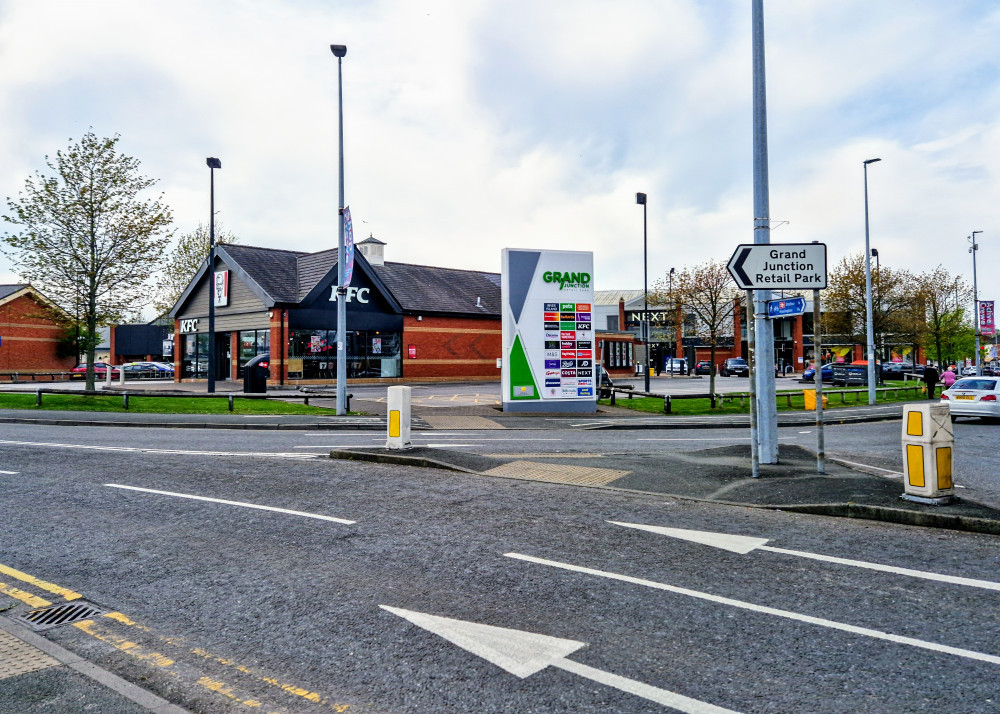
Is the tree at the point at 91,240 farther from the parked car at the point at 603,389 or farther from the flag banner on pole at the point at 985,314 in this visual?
the flag banner on pole at the point at 985,314

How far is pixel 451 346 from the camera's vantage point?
147ft

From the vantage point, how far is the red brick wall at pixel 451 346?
42844 mm

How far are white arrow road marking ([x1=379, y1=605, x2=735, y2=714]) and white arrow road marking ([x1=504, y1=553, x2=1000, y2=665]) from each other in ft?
4.06

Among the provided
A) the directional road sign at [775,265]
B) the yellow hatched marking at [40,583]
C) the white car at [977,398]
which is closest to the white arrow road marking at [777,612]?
the yellow hatched marking at [40,583]

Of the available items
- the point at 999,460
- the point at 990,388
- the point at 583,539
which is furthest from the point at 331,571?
the point at 990,388

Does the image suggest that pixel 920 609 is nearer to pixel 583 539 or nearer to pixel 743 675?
pixel 743 675

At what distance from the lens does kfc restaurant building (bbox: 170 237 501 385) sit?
3738cm

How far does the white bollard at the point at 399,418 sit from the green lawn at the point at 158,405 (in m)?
10.5

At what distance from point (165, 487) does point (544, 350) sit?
1493 centimetres

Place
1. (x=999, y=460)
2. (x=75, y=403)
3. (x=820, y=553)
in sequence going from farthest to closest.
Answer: (x=75, y=403), (x=999, y=460), (x=820, y=553)

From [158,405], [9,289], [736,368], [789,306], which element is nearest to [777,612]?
[789,306]

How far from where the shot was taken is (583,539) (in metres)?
6.31

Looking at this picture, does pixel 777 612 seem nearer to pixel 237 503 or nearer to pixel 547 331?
pixel 237 503

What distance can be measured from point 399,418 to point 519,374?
1110cm
